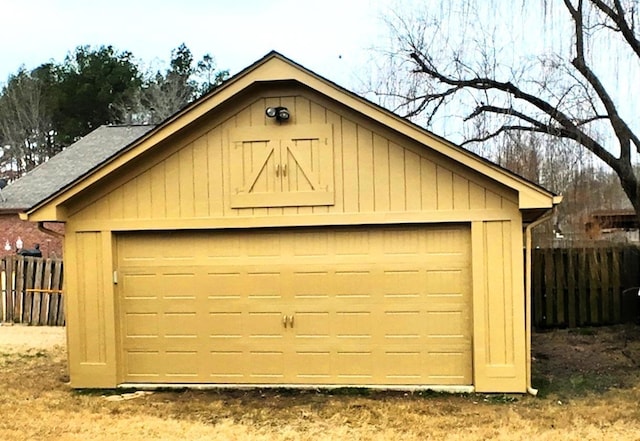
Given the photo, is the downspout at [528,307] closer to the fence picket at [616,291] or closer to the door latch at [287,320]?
the door latch at [287,320]

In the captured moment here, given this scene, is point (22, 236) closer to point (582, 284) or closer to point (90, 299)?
point (90, 299)

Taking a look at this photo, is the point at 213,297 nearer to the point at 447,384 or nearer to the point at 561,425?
the point at 447,384

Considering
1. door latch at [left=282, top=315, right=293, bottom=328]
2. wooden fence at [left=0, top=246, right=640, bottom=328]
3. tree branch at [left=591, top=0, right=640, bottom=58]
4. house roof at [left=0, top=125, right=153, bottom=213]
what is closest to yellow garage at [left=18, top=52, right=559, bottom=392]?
door latch at [left=282, top=315, right=293, bottom=328]

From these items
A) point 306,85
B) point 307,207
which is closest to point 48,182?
point 307,207

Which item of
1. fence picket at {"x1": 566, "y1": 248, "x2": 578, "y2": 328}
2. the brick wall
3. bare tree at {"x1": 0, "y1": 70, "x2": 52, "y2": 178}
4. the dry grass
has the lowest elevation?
the dry grass

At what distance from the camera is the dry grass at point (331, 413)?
693 cm

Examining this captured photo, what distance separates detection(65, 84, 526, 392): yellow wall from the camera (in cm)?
839

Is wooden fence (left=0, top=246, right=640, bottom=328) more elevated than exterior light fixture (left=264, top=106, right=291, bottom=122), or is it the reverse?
exterior light fixture (left=264, top=106, right=291, bottom=122)

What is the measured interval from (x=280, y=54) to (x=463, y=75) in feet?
16.4

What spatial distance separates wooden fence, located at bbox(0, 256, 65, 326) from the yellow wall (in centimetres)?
699

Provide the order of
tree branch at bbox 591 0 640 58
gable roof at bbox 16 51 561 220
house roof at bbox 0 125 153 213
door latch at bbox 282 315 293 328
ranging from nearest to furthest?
gable roof at bbox 16 51 561 220 → door latch at bbox 282 315 293 328 → tree branch at bbox 591 0 640 58 → house roof at bbox 0 125 153 213

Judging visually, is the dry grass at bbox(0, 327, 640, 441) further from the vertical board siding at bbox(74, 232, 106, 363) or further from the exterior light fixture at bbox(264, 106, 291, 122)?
the exterior light fixture at bbox(264, 106, 291, 122)

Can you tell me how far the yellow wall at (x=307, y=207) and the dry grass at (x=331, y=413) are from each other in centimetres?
66

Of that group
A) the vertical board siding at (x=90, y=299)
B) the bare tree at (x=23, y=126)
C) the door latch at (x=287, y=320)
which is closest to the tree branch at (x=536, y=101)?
the door latch at (x=287, y=320)
